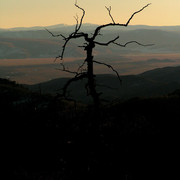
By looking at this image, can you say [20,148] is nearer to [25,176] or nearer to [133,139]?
[25,176]

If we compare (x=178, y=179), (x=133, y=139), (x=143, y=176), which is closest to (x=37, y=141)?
(x=133, y=139)

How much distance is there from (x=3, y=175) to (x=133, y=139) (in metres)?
5.60

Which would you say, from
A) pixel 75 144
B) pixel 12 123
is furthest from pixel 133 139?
pixel 12 123

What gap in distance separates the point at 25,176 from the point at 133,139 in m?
5.07

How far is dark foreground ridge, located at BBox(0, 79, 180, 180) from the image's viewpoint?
33.7ft

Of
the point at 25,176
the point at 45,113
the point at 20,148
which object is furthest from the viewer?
the point at 45,113

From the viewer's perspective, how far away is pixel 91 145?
12.1m

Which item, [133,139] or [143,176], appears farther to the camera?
[133,139]

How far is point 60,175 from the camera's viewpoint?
32.3 feet

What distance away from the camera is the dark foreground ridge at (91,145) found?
1028 centimetres

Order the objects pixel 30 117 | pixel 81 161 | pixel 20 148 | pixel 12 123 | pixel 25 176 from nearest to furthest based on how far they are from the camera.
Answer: pixel 25 176 < pixel 81 161 < pixel 20 148 < pixel 12 123 < pixel 30 117

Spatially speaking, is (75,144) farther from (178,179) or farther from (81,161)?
(178,179)

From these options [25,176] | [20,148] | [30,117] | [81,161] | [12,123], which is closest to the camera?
[25,176]

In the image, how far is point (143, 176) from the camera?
10148 millimetres
